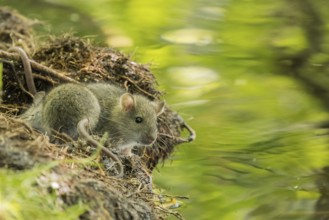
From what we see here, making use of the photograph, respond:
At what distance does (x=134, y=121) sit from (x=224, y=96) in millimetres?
3810

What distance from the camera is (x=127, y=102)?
7441 mm

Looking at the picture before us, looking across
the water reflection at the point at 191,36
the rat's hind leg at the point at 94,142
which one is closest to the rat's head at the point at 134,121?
the rat's hind leg at the point at 94,142

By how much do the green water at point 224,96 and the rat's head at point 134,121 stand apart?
125 cm

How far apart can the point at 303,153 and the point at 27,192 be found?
5973 millimetres

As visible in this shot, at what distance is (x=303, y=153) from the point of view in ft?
32.8

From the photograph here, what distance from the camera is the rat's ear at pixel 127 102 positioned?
24.2ft

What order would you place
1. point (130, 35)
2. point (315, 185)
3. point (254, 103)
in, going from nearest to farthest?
point (315, 185), point (254, 103), point (130, 35)

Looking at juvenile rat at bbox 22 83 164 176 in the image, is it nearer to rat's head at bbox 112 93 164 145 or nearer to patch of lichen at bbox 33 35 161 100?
rat's head at bbox 112 93 164 145

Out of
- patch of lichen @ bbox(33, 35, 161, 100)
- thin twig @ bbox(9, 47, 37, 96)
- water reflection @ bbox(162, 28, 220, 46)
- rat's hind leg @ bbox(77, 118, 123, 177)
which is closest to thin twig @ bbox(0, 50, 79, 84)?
thin twig @ bbox(9, 47, 37, 96)

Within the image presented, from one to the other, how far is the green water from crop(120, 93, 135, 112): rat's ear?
1.41m

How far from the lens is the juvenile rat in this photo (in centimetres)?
673

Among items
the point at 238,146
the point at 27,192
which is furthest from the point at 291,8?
the point at 27,192

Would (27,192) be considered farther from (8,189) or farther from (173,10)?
(173,10)

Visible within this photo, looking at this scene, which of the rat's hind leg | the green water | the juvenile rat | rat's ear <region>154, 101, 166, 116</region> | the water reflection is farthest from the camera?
the water reflection
